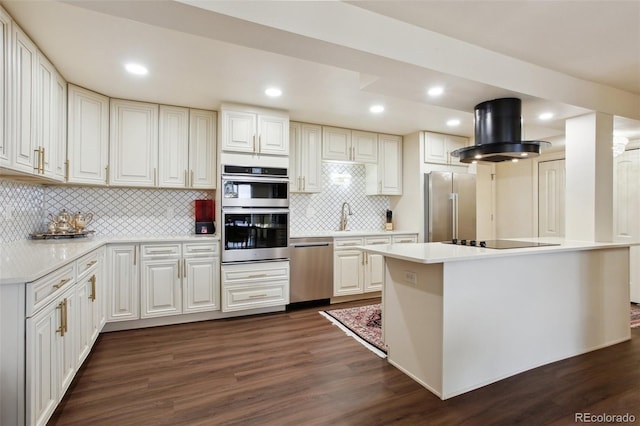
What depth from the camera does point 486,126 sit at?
2.67 m

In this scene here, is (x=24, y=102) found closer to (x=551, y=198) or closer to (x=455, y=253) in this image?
(x=455, y=253)

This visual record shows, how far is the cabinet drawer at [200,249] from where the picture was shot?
3.37m

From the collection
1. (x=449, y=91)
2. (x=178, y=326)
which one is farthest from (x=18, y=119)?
(x=449, y=91)

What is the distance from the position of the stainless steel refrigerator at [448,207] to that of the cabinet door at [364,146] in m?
0.82

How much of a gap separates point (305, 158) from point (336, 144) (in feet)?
1.69

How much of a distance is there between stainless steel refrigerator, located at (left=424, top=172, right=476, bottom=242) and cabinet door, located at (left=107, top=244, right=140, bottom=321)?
11.9ft

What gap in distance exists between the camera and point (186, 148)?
3.65m

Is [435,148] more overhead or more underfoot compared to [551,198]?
more overhead

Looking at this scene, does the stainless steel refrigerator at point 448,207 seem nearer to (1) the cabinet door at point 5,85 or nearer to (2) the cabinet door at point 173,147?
(2) the cabinet door at point 173,147

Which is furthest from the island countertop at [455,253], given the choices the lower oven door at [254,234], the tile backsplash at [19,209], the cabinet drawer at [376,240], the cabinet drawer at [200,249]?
the tile backsplash at [19,209]

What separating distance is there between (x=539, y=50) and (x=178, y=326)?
4015 mm

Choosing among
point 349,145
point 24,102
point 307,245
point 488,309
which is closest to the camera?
point 24,102

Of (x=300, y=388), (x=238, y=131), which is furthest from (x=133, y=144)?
(x=300, y=388)

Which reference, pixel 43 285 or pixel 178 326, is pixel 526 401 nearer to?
pixel 43 285
